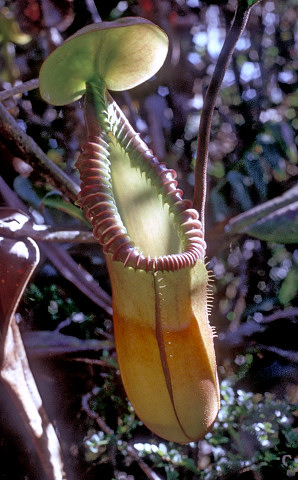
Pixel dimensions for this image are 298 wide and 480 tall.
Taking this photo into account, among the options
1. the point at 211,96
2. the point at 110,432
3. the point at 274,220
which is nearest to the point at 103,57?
the point at 211,96

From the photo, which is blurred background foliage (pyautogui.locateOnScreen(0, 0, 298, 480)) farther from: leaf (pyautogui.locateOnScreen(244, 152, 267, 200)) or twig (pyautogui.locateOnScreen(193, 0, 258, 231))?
twig (pyautogui.locateOnScreen(193, 0, 258, 231))

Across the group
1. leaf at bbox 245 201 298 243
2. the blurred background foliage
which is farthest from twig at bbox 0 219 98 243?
leaf at bbox 245 201 298 243

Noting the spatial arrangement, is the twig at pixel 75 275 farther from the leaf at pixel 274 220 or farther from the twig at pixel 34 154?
the leaf at pixel 274 220

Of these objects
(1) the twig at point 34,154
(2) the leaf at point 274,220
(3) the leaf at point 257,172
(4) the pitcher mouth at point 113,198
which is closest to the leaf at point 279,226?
(2) the leaf at point 274,220

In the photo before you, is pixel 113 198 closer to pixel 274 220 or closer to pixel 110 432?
pixel 274 220

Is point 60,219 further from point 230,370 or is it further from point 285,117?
point 285,117

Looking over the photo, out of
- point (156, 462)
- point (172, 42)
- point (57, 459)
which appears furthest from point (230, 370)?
point (172, 42)
